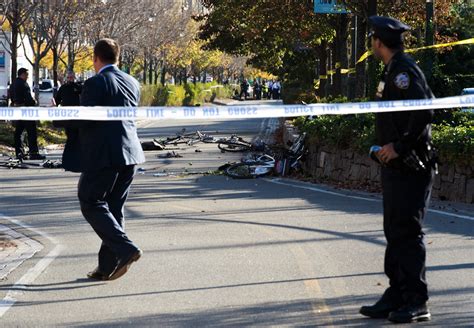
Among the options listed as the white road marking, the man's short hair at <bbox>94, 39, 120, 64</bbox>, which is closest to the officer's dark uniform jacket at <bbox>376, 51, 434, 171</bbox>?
the man's short hair at <bbox>94, 39, 120, 64</bbox>

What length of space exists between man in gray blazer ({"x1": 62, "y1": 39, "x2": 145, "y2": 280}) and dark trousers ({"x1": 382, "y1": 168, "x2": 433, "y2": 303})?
2.17m

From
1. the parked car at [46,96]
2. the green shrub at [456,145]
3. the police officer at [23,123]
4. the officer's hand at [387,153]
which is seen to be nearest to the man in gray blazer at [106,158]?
the officer's hand at [387,153]

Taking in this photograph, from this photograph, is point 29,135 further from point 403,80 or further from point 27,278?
point 403,80

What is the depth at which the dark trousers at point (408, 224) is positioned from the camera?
6113mm

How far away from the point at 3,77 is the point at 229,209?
37.5 metres

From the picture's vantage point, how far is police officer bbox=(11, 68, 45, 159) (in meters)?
20.7

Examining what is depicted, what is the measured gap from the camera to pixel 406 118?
6.16 meters

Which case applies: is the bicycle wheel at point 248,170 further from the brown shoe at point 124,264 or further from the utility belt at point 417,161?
the utility belt at point 417,161

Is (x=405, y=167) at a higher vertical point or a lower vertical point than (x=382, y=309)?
higher

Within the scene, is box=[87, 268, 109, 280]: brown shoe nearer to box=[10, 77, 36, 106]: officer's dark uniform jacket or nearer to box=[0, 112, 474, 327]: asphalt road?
box=[0, 112, 474, 327]: asphalt road

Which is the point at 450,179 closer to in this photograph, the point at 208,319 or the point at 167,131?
the point at 208,319

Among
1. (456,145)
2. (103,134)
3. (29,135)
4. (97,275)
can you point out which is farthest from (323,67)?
(103,134)

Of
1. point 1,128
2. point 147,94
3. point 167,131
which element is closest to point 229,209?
point 1,128

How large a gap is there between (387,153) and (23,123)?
1565 centimetres
